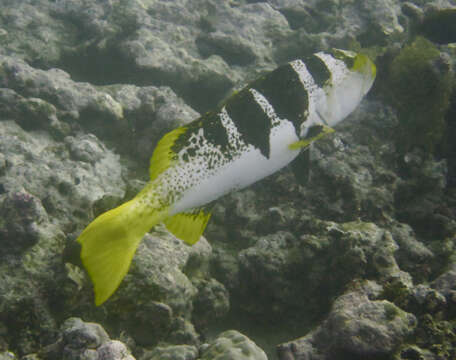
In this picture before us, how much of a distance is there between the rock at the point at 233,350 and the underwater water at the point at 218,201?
0.04 ft

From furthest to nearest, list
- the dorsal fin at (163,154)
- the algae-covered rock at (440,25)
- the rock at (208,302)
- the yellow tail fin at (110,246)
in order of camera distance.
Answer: the algae-covered rock at (440,25)
the rock at (208,302)
the dorsal fin at (163,154)
the yellow tail fin at (110,246)

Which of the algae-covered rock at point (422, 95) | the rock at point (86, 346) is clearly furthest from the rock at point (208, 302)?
the algae-covered rock at point (422, 95)

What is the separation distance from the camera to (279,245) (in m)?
3.21

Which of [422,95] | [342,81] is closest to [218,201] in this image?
[342,81]

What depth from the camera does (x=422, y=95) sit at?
4.57 metres

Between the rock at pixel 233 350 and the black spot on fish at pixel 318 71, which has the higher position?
the black spot on fish at pixel 318 71

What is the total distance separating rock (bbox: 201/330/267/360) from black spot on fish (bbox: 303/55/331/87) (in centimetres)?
194

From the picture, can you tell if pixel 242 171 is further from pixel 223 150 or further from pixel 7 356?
pixel 7 356

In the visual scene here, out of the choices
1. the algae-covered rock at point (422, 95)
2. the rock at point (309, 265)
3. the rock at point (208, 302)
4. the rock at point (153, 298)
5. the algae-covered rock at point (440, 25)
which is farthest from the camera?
the algae-covered rock at point (440, 25)

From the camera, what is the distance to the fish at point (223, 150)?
5.76ft

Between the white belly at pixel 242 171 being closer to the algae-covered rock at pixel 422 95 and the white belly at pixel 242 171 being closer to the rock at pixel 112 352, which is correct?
the rock at pixel 112 352

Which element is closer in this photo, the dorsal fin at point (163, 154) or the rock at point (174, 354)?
the dorsal fin at point (163, 154)

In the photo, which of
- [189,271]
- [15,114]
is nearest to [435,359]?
[189,271]

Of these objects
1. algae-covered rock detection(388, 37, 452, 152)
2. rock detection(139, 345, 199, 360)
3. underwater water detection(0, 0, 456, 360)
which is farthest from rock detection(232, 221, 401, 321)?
algae-covered rock detection(388, 37, 452, 152)
